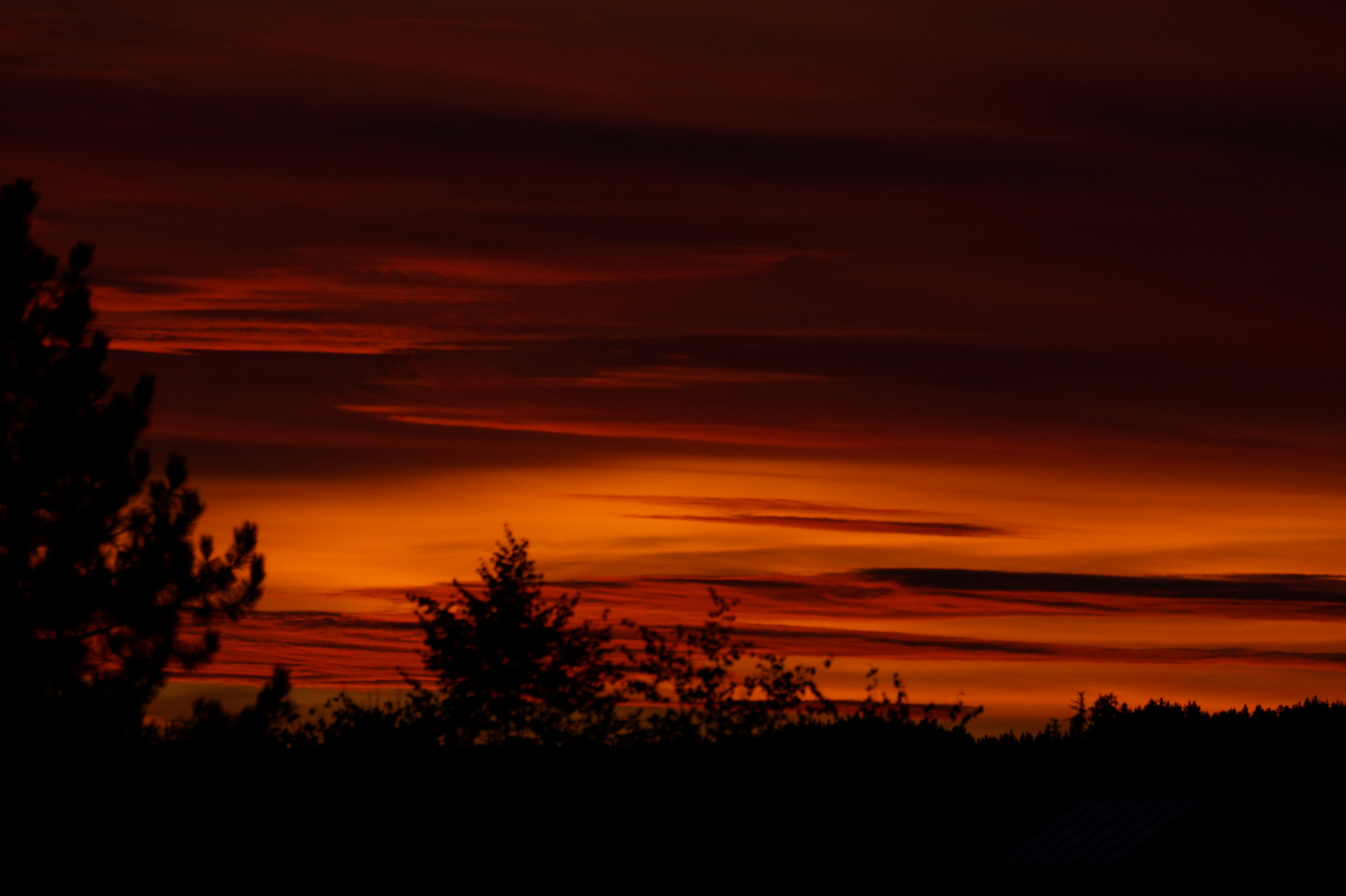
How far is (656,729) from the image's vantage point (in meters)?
39.2

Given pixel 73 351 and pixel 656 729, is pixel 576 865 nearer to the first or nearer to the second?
pixel 656 729

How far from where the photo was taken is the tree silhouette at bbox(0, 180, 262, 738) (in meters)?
24.4

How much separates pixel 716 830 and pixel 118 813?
1296cm

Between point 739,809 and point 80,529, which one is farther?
point 739,809

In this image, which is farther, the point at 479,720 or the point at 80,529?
the point at 479,720

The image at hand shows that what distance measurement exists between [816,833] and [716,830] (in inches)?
90.9

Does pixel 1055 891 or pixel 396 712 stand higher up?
pixel 396 712

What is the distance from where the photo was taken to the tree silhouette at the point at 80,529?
24.4 m

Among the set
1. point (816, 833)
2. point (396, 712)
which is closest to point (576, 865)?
point (816, 833)

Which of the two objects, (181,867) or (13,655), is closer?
(13,655)

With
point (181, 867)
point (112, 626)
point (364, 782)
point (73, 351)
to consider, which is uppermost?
point (73, 351)

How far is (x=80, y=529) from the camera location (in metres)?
24.6

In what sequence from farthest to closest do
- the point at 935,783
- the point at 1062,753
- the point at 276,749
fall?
the point at 1062,753 → the point at 935,783 → the point at 276,749

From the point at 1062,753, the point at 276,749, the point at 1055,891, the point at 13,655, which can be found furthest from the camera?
the point at 1062,753
